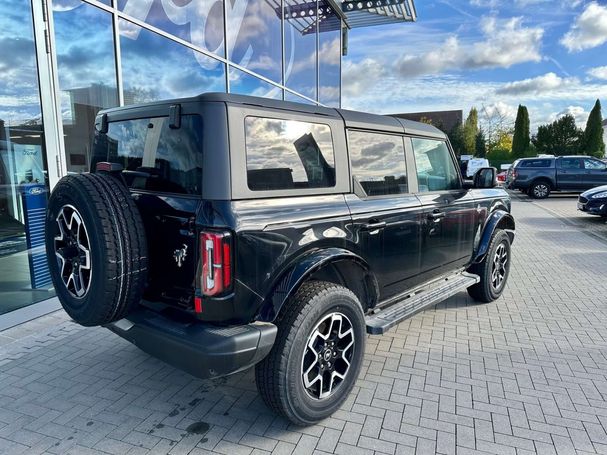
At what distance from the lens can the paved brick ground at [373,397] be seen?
2.52m

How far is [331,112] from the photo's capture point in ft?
10.1

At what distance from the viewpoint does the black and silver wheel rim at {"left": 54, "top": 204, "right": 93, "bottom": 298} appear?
2.50m

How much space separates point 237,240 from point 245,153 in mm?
515

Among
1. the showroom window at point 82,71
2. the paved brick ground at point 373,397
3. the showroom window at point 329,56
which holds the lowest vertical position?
the paved brick ground at point 373,397

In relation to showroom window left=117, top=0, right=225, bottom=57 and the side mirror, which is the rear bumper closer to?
the side mirror

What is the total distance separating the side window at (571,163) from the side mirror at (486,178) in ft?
52.2

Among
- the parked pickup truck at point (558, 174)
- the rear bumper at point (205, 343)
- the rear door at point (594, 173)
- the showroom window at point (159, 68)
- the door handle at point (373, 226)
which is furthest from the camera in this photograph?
the parked pickup truck at point (558, 174)

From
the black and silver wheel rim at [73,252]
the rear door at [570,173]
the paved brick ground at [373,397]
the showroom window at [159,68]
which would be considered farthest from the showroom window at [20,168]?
the rear door at [570,173]

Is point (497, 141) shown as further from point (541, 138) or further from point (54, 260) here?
point (54, 260)

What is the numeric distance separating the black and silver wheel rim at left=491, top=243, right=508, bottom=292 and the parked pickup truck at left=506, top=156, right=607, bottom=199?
48.9 feet

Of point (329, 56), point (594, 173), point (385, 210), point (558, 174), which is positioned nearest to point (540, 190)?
point (558, 174)

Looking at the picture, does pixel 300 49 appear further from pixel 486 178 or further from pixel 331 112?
pixel 331 112

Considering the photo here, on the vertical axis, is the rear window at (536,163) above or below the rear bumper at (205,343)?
above

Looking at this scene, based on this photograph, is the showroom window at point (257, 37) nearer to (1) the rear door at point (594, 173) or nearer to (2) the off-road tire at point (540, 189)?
(2) the off-road tire at point (540, 189)
